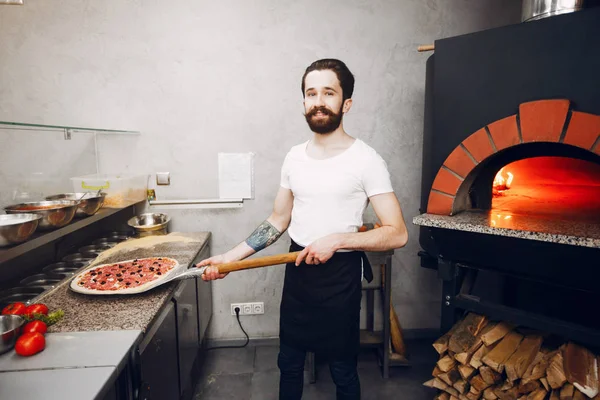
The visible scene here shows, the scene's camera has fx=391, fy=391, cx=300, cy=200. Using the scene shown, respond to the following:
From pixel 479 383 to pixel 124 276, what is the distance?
5.64 ft

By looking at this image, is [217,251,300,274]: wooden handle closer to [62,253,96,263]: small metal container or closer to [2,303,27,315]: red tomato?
[2,303,27,315]: red tomato

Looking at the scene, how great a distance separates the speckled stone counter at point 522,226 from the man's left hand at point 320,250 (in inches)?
23.5

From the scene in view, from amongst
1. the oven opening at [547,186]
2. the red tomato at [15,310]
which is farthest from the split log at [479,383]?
the red tomato at [15,310]

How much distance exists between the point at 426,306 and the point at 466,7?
2.10 meters

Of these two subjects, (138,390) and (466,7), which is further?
(466,7)

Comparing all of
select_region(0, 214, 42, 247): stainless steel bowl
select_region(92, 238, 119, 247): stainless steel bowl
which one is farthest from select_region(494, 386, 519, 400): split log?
select_region(92, 238, 119, 247): stainless steel bowl

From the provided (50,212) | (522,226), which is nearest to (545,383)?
(522,226)

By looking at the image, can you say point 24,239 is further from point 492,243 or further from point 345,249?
point 492,243

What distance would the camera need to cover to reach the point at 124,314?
1440 mm

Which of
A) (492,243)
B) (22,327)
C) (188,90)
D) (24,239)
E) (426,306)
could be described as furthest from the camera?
(426,306)

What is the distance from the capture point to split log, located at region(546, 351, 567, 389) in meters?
1.65

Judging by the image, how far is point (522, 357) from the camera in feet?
5.88

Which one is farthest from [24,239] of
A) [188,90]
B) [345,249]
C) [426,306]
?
[426,306]

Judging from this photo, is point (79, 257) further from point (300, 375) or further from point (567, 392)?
point (567, 392)
